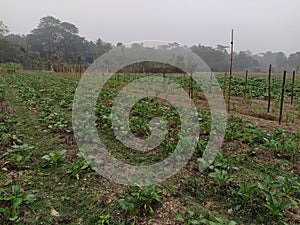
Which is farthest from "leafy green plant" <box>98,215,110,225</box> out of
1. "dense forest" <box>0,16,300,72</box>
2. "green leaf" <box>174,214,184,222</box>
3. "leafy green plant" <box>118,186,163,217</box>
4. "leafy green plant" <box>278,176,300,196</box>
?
"dense forest" <box>0,16,300,72</box>

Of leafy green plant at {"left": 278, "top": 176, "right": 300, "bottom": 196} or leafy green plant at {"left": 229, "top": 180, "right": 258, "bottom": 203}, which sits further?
leafy green plant at {"left": 278, "top": 176, "right": 300, "bottom": 196}

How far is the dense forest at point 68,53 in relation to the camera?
21.7 metres

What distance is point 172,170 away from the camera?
12.6 ft

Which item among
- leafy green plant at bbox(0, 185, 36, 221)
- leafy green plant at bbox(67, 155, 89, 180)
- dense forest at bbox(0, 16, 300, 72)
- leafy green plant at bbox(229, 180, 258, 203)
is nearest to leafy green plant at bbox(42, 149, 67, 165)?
leafy green plant at bbox(67, 155, 89, 180)

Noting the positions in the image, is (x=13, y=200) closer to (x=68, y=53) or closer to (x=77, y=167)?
(x=77, y=167)

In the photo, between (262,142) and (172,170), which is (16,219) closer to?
(172,170)

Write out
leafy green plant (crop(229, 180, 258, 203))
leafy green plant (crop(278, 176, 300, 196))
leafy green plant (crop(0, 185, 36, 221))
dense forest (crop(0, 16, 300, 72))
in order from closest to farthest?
leafy green plant (crop(0, 185, 36, 221)) → leafy green plant (crop(229, 180, 258, 203)) → leafy green plant (crop(278, 176, 300, 196)) → dense forest (crop(0, 16, 300, 72))

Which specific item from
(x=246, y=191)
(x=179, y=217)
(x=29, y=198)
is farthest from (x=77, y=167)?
(x=246, y=191)

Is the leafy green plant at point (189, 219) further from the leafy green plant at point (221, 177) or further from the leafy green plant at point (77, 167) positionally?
the leafy green plant at point (77, 167)

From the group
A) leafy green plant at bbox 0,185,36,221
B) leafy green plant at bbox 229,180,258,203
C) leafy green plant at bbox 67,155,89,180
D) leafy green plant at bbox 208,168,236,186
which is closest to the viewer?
leafy green plant at bbox 0,185,36,221

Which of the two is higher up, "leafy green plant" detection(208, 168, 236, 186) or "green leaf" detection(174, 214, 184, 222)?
"leafy green plant" detection(208, 168, 236, 186)

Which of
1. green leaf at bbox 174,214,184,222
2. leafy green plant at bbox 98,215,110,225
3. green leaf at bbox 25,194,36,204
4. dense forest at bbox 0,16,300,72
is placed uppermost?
dense forest at bbox 0,16,300,72

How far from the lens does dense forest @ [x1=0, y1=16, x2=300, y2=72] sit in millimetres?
21688

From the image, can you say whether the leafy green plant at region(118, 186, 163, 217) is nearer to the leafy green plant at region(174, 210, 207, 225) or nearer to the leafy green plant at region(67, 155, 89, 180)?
the leafy green plant at region(174, 210, 207, 225)
